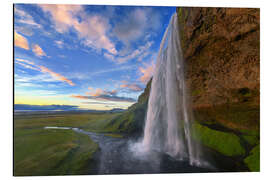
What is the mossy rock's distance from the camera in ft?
12.7

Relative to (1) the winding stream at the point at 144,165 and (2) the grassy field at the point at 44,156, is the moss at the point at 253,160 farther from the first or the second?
Result: (2) the grassy field at the point at 44,156

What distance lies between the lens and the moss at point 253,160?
3529 millimetres

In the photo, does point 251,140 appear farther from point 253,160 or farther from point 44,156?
point 44,156

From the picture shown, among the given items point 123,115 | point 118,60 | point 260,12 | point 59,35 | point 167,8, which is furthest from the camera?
point 123,115

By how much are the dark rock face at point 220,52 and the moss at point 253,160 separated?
2.01m

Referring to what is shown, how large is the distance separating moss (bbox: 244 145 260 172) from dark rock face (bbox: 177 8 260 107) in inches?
79.1

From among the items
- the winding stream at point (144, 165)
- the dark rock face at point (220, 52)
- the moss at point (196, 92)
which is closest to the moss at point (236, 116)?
the dark rock face at point (220, 52)

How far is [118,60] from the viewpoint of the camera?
696cm

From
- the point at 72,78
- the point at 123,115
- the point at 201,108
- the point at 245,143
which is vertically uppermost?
the point at 72,78

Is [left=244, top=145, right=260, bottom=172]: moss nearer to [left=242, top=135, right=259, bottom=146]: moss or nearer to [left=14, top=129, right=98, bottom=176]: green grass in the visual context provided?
[left=242, top=135, right=259, bottom=146]: moss

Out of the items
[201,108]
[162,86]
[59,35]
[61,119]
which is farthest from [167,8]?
[61,119]

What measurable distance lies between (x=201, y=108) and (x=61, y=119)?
1087 centimetres

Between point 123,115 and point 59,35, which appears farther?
point 123,115
